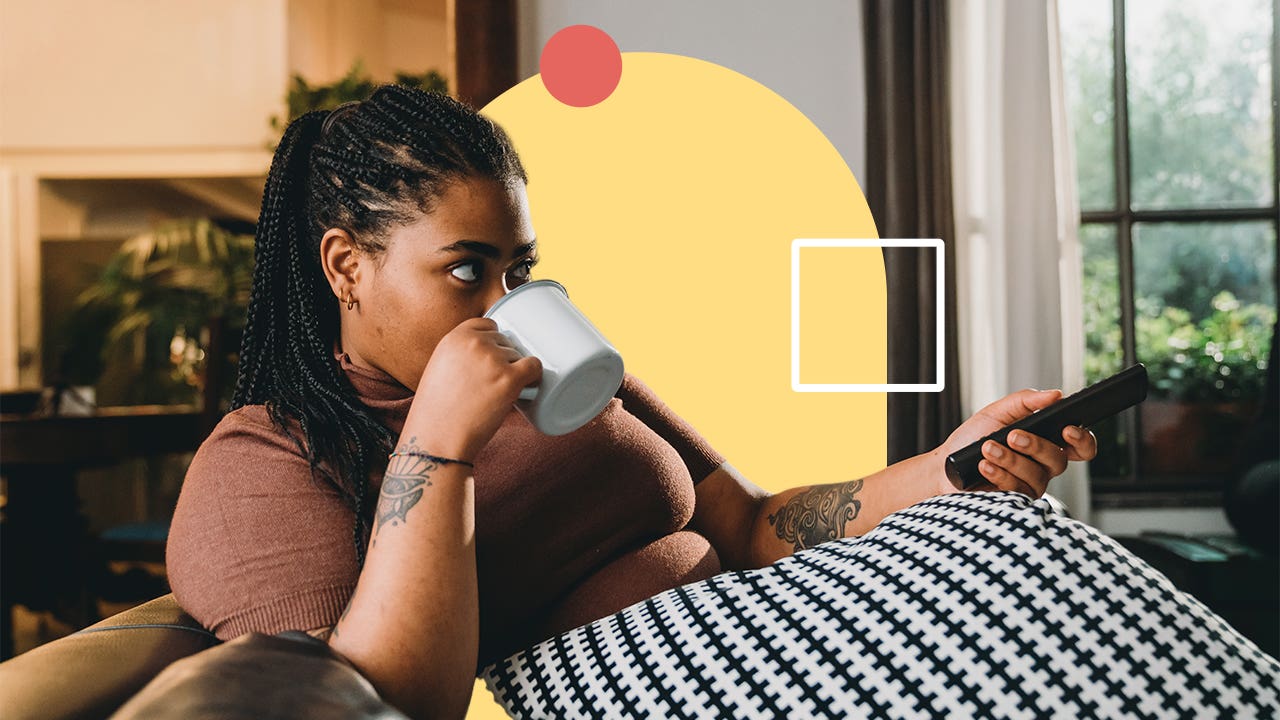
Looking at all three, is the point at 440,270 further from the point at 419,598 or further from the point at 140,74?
the point at 140,74

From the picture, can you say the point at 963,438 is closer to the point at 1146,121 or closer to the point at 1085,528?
the point at 1085,528

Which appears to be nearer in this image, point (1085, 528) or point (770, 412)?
point (1085, 528)

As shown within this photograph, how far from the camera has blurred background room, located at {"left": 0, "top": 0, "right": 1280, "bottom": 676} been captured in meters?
2.28

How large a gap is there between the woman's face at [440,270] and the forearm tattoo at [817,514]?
1.44ft

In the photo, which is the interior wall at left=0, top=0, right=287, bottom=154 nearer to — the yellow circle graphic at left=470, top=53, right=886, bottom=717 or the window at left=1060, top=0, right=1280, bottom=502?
the yellow circle graphic at left=470, top=53, right=886, bottom=717

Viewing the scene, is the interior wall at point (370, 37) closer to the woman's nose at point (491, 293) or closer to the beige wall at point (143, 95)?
the beige wall at point (143, 95)

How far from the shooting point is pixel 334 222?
92 centimetres

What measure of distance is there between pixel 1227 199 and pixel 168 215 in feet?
14.1

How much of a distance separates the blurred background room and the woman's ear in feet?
3.08

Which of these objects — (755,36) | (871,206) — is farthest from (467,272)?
(871,206)

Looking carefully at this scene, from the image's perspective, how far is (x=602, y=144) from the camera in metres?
1.59

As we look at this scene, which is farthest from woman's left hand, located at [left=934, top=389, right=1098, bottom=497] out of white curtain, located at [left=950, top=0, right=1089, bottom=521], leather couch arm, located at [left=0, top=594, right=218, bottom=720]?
white curtain, located at [left=950, top=0, right=1089, bottom=521]

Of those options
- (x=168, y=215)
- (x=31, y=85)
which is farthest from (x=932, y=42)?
(x=31, y=85)

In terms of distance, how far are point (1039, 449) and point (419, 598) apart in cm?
60
